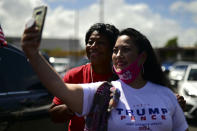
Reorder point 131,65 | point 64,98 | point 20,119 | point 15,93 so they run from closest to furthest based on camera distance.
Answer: point 64,98 → point 131,65 → point 20,119 → point 15,93

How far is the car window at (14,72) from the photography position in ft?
9.71

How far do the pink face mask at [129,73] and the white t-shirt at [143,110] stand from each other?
0.05 m

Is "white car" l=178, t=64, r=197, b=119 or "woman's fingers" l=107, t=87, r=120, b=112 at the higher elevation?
"woman's fingers" l=107, t=87, r=120, b=112

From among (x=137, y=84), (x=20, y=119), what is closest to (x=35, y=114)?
(x=20, y=119)

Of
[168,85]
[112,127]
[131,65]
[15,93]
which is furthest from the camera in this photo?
[15,93]

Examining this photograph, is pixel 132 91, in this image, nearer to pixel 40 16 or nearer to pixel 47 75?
pixel 47 75

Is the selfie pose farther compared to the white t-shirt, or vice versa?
the white t-shirt

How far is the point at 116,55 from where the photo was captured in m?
1.87

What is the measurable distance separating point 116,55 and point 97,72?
0.56 meters

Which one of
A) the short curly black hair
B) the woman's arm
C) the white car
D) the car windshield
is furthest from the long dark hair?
the car windshield

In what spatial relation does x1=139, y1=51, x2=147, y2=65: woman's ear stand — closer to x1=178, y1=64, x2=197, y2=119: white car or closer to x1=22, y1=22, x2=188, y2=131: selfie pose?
x1=22, y1=22, x2=188, y2=131: selfie pose

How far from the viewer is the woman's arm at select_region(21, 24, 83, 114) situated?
133cm

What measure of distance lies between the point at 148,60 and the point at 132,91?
39cm

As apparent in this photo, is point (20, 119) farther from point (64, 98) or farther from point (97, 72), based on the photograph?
point (64, 98)
